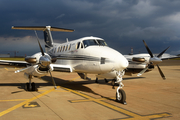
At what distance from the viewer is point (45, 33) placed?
736 inches

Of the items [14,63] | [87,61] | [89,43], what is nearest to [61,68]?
[87,61]

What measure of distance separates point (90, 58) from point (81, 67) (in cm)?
105

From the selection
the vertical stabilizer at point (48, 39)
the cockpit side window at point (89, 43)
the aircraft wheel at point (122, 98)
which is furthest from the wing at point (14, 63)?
the aircraft wheel at point (122, 98)

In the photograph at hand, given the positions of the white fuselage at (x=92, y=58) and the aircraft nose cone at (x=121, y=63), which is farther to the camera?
the white fuselage at (x=92, y=58)

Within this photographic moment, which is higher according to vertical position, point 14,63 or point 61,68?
point 14,63

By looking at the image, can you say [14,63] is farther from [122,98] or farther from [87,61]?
[122,98]

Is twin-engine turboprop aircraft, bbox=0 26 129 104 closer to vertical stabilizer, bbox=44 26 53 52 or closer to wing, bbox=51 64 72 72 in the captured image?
wing, bbox=51 64 72 72

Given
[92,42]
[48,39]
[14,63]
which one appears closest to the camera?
[92,42]

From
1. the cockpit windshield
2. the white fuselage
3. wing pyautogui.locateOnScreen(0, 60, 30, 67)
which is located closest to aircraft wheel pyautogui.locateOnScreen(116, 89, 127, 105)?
the white fuselage

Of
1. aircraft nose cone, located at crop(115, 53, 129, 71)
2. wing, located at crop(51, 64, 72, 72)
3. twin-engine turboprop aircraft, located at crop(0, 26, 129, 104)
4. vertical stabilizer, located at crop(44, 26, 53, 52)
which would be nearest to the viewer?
aircraft nose cone, located at crop(115, 53, 129, 71)

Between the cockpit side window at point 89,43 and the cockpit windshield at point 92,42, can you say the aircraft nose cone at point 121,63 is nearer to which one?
the cockpit windshield at point 92,42

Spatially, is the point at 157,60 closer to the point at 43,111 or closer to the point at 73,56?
the point at 73,56

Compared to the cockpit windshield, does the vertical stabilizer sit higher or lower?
higher

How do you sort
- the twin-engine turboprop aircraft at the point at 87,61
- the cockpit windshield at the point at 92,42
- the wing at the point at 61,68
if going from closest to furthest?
the twin-engine turboprop aircraft at the point at 87,61 < the cockpit windshield at the point at 92,42 < the wing at the point at 61,68
